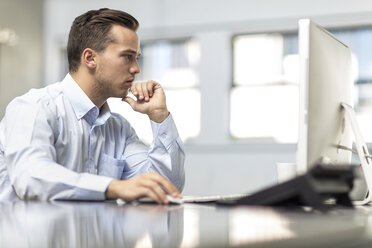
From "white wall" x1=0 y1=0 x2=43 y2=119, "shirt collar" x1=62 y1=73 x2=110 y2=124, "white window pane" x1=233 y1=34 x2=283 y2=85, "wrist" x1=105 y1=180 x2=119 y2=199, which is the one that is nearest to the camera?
"wrist" x1=105 y1=180 x2=119 y2=199

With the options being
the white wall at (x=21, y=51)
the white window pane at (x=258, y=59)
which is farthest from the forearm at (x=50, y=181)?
the white wall at (x=21, y=51)

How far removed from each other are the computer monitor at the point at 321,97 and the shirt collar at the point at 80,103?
2.59 ft

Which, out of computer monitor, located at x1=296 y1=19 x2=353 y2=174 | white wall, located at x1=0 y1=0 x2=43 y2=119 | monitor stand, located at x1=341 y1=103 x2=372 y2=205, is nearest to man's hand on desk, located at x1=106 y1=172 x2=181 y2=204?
computer monitor, located at x1=296 y1=19 x2=353 y2=174

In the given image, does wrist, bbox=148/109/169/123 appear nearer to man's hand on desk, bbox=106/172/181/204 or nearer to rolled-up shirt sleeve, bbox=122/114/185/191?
rolled-up shirt sleeve, bbox=122/114/185/191

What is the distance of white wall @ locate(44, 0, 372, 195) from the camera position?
5.91m

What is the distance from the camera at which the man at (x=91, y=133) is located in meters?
1.46

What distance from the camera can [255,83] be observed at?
612 centimetres

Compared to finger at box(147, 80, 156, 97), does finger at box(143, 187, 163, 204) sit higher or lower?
lower

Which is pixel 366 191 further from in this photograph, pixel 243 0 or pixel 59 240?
pixel 243 0

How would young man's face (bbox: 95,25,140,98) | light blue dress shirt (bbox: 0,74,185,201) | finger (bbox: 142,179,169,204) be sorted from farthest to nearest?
young man's face (bbox: 95,25,140,98) < light blue dress shirt (bbox: 0,74,185,201) < finger (bbox: 142,179,169,204)

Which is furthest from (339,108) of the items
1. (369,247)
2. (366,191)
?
(369,247)

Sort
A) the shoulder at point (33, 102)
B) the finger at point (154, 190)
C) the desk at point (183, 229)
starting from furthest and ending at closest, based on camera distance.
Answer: the shoulder at point (33, 102)
the finger at point (154, 190)
the desk at point (183, 229)

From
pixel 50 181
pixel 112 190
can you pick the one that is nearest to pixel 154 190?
pixel 112 190

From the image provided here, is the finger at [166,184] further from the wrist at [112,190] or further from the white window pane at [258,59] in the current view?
the white window pane at [258,59]
